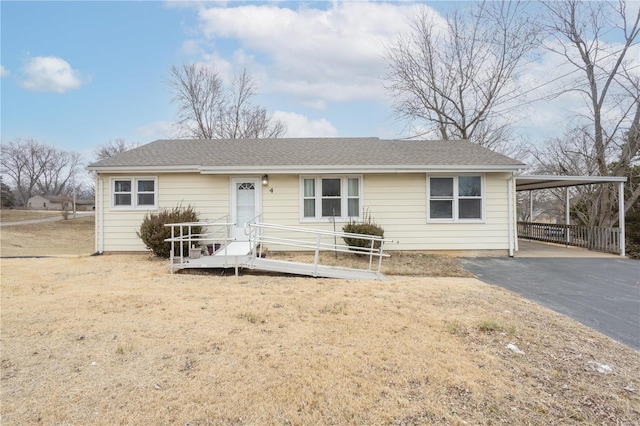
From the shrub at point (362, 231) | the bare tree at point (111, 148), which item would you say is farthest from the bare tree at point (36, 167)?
the shrub at point (362, 231)

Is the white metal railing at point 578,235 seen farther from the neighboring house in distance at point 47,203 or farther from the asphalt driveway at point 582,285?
the neighboring house in distance at point 47,203

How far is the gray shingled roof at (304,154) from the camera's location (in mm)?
10336

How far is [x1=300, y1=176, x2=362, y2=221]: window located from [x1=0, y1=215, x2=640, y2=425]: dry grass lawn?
16.6ft

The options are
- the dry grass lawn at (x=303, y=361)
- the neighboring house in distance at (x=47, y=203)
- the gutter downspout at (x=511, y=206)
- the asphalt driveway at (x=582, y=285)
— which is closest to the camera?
the dry grass lawn at (x=303, y=361)

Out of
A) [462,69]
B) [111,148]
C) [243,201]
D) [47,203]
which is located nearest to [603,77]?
[462,69]

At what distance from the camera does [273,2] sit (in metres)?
12.6

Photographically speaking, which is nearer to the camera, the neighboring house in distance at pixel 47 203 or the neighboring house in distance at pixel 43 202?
the neighboring house in distance at pixel 47 203

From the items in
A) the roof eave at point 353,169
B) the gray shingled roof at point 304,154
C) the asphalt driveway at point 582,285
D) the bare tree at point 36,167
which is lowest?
the asphalt driveway at point 582,285

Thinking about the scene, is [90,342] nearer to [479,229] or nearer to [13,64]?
[479,229]

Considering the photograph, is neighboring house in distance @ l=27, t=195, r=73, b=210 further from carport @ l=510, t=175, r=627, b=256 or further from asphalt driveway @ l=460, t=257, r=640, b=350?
asphalt driveway @ l=460, t=257, r=640, b=350

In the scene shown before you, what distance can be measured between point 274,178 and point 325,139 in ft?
14.4

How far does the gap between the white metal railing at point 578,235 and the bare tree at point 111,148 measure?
45.1m

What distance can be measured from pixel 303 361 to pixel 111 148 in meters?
49.6

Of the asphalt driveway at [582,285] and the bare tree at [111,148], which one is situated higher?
the bare tree at [111,148]
